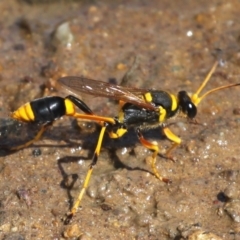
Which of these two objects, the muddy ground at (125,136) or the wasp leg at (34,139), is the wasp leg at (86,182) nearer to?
the muddy ground at (125,136)

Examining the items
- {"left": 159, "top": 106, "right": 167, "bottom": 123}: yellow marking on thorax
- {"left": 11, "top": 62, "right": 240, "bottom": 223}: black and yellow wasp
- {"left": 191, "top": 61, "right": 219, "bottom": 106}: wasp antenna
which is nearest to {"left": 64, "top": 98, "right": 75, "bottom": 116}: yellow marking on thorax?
{"left": 11, "top": 62, "right": 240, "bottom": 223}: black and yellow wasp

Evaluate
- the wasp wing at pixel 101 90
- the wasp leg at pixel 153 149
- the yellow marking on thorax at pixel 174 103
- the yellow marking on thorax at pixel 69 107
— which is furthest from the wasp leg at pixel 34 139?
the yellow marking on thorax at pixel 174 103

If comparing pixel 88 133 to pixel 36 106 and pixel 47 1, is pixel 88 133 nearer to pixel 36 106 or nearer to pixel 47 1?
pixel 36 106

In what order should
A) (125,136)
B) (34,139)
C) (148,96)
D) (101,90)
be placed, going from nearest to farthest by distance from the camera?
1. (101,90)
2. (148,96)
3. (34,139)
4. (125,136)

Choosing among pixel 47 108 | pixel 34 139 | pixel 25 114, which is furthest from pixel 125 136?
pixel 25 114

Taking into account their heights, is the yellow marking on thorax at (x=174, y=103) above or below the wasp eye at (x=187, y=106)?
above

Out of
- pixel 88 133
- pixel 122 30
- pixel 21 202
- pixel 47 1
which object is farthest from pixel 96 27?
pixel 21 202

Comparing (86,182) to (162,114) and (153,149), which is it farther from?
(162,114)

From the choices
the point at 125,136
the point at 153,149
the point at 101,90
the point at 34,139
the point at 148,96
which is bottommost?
the point at 125,136
